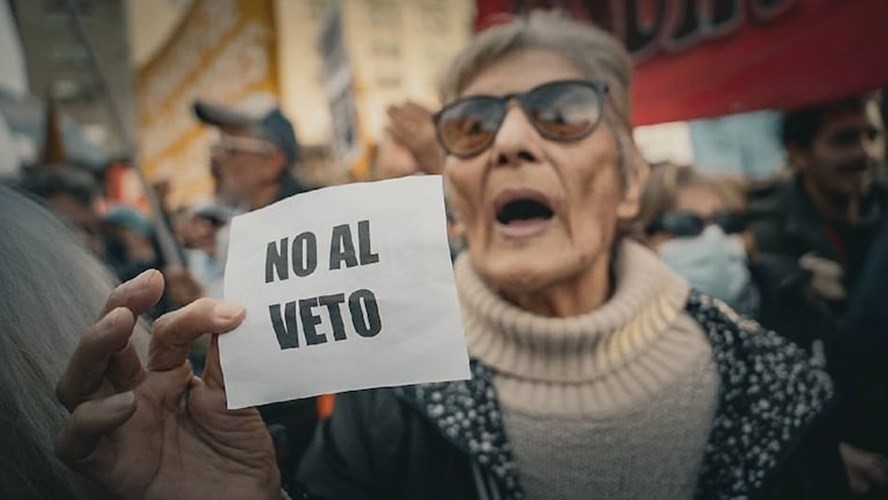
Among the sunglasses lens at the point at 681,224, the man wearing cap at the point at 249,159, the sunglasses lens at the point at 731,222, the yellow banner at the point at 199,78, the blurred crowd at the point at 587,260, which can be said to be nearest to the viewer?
the blurred crowd at the point at 587,260

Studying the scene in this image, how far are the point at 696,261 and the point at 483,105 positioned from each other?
116 cm

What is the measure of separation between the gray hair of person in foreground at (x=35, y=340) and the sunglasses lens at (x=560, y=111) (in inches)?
34.7

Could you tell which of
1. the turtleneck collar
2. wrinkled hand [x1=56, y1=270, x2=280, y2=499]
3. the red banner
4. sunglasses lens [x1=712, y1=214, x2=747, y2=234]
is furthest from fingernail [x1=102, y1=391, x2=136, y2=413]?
sunglasses lens [x1=712, y1=214, x2=747, y2=234]

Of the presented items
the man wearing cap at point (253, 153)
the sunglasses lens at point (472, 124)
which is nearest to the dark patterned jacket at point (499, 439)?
the sunglasses lens at point (472, 124)

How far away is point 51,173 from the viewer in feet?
12.9

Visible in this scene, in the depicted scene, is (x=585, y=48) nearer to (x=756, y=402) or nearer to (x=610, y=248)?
(x=610, y=248)

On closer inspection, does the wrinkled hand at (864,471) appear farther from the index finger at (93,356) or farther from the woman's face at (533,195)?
the index finger at (93,356)

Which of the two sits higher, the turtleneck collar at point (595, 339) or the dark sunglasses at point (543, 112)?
the dark sunglasses at point (543, 112)

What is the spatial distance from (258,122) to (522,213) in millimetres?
2128

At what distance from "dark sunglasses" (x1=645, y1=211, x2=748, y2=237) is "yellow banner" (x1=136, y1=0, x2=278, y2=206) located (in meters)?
5.77

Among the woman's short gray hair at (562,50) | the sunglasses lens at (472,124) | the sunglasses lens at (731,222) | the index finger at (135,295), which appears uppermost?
the woman's short gray hair at (562,50)

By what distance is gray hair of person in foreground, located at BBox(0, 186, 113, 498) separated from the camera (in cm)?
88

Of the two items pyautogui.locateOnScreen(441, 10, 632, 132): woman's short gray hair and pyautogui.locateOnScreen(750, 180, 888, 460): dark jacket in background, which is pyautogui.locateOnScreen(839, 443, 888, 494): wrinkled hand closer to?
pyautogui.locateOnScreen(750, 180, 888, 460): dark jacket in background

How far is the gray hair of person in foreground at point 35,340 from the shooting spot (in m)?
0.88
